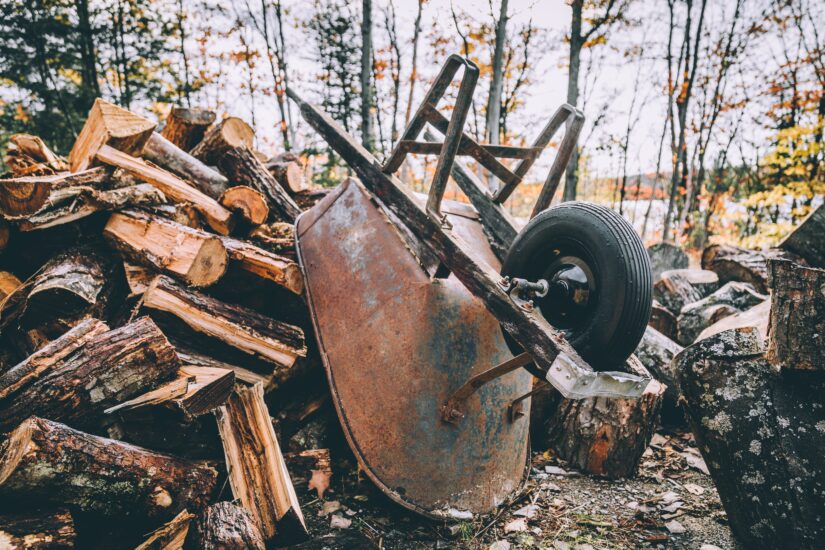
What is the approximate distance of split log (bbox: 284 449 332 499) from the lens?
246cm

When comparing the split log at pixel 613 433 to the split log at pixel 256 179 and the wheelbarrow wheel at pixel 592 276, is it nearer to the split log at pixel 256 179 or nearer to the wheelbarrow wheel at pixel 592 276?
the wheelbarrow wheel at pixel 592 276

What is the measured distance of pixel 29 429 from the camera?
1554 millimetres

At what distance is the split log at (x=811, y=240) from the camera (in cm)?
421

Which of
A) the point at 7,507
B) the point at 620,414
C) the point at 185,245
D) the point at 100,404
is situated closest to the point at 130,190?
the point at 185,245

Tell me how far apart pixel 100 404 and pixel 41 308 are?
0.91 metres

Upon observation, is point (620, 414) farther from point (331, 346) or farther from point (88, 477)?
point (88, 477)

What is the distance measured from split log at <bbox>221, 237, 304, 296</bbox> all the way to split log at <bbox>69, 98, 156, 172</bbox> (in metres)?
1.12

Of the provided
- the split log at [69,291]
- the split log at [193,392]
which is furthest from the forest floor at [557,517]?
the split log at [69,291]

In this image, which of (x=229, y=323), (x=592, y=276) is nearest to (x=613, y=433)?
(x=592, y=276)

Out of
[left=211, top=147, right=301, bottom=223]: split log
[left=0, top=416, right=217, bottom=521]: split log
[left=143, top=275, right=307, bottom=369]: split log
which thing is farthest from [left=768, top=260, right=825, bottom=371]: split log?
[left=211, top=147, right=301, bottom=223]: split log

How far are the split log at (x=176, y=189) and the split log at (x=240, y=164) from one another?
477 mm

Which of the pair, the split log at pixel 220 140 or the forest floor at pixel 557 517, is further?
the split log at pixel 220 140

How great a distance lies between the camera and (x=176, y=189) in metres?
3.15

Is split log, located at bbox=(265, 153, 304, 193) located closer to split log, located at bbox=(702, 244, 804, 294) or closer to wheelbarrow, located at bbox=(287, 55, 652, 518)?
wheelbarrow, located at bbox=(287, 55, 652, 518)
